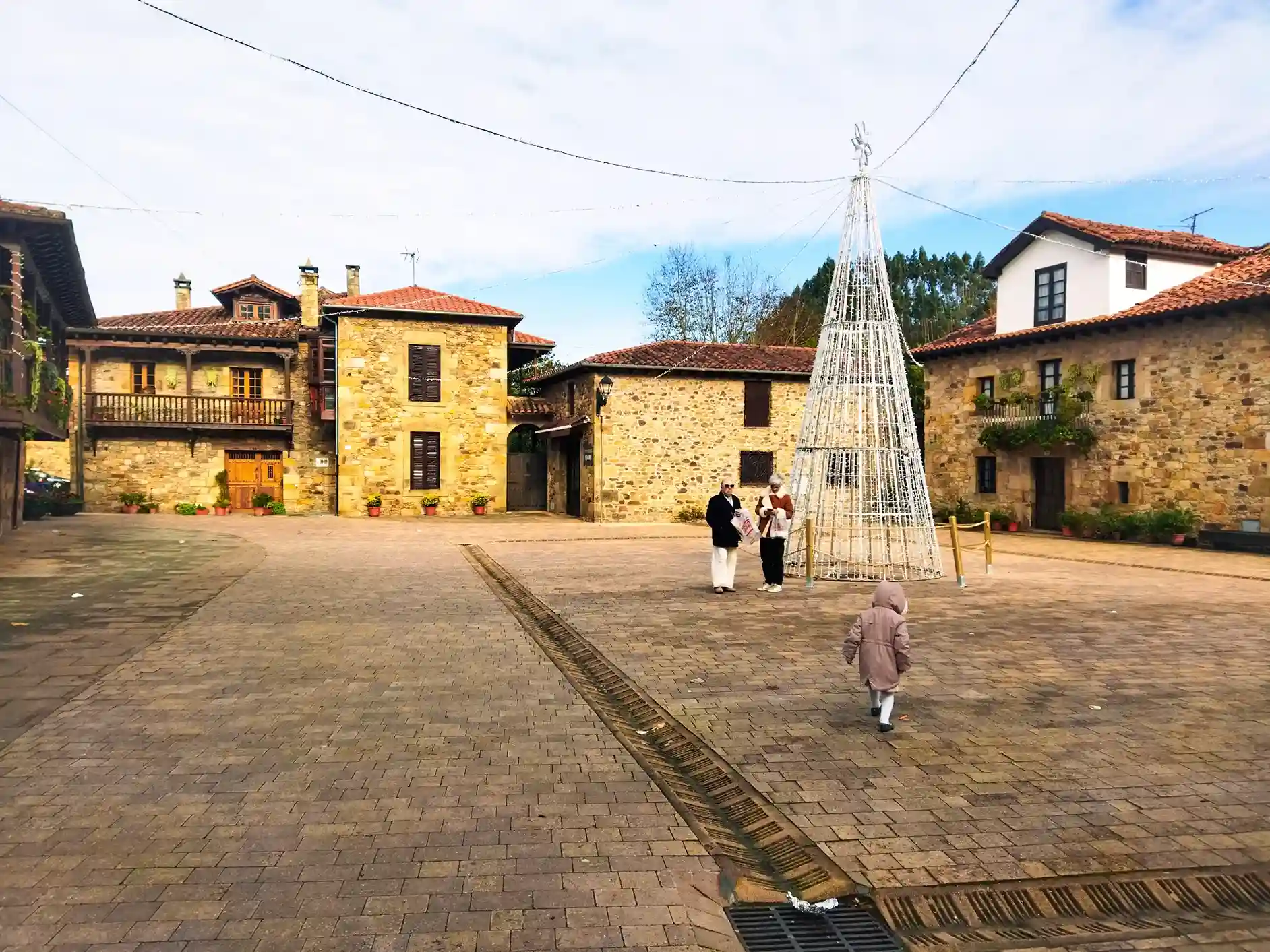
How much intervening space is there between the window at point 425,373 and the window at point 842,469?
58.2ft

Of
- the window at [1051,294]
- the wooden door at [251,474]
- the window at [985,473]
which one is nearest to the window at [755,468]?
the window at [985,473]

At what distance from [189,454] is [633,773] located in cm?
2708

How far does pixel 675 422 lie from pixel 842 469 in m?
13.9

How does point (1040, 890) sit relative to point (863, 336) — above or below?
below

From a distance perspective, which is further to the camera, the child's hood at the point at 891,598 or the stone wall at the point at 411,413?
the stone wall at the point at 411,413

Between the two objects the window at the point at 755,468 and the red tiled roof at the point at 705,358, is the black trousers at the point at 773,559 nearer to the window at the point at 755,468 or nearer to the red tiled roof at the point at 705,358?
the red tiled roof at the point at 705,358

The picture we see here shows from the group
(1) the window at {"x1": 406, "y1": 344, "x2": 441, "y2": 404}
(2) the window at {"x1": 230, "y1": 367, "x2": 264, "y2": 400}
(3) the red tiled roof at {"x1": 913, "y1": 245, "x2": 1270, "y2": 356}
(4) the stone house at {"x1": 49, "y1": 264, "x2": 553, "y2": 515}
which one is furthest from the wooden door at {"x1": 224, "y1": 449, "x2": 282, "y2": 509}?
(3) the red tiled roof at {"x1": 913, "y1": 245, "x2": 1270, "y2": 356}

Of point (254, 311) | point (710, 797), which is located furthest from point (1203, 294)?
point (254, 311)

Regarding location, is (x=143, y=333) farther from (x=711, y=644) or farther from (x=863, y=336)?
(x=711, y=644)

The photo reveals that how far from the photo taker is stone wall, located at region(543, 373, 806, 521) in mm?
25078

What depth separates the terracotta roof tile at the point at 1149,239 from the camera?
63.0 feet

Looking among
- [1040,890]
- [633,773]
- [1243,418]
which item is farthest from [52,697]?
[1243,418]

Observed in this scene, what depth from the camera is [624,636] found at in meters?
8.45

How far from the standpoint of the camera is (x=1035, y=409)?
21188 mm
